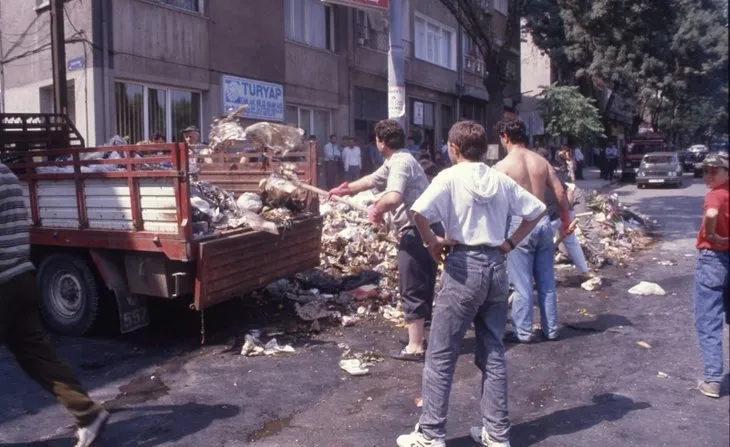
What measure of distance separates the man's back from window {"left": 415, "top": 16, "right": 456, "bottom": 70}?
1858 cm

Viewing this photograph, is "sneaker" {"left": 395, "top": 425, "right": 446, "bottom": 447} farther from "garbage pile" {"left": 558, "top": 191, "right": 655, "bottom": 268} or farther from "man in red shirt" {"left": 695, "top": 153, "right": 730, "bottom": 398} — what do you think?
"garbage pile" {"left": 558, "top": 191, "right": 655, "bottom": 268}

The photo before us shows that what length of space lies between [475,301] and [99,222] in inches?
147

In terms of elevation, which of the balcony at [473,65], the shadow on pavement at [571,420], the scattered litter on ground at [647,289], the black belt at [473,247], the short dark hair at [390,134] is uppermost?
the balcony at [473,65]

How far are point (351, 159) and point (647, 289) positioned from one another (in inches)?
392

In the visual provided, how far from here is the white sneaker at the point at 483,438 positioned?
13.7ft

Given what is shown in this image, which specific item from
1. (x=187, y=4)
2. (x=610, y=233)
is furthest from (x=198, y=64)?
(x=610, y=233)

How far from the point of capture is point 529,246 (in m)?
6.59

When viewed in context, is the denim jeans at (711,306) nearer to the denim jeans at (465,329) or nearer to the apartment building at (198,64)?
the denim jeans at (465,329)

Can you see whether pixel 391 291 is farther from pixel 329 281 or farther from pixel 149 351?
pixel 149 351

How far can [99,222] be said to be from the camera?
6426mm

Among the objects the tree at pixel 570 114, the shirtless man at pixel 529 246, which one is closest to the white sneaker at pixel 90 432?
the shirtless man at pixel 529 246

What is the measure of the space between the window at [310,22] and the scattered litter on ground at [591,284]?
11.0m

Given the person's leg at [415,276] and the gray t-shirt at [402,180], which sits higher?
the gray t-shirt at [402,180]

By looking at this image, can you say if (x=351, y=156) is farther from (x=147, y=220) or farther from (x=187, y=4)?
(x=147, y=220)
